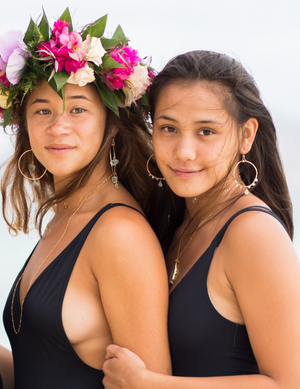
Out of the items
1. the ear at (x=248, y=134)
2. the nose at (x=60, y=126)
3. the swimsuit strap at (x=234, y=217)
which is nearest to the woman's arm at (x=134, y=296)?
the swimsuit strap at (x=234, y=217)

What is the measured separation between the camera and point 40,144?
2.58 m

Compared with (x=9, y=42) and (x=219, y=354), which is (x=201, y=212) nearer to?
(x=219, y=354)

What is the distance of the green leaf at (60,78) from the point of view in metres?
2.40

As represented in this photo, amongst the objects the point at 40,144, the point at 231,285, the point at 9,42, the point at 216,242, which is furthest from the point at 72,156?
the point at 231,285

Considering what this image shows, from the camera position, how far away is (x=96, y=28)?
253 cm

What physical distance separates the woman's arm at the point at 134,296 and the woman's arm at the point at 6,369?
2.71ft

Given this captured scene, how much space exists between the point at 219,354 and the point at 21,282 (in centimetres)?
99

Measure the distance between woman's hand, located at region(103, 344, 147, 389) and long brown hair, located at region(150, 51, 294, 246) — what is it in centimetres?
92

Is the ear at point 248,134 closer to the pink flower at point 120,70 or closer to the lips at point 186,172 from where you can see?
the lips at point 186,172

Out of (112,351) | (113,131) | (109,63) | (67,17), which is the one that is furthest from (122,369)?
(67,17)

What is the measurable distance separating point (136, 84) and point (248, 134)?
0.54m

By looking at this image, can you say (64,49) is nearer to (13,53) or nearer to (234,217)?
(13,53)

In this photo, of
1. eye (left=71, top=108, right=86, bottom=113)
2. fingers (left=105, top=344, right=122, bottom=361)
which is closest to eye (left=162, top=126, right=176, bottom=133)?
eye (left=71, top=108, right=86, bottom=113)

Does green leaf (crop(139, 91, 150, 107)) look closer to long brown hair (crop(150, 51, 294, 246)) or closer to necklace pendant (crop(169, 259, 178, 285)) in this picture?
long brown hair (crop(150, 51, 294, 246))
